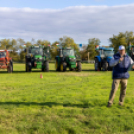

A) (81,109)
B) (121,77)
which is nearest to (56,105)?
(81,109)

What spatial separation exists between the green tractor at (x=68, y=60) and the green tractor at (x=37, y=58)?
117 cm

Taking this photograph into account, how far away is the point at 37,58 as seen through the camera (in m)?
23.4

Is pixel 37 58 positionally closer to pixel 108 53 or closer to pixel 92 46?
pixel 108 53

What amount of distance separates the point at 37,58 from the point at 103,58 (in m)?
5.99

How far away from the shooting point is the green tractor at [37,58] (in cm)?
2319

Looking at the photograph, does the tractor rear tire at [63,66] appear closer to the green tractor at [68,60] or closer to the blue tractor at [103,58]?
the green tractor at [68,60]

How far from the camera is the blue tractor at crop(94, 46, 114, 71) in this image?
23531 mm

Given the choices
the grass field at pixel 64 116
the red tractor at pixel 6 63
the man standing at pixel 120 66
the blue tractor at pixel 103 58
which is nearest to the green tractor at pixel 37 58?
the red tractor at pixel 6 63

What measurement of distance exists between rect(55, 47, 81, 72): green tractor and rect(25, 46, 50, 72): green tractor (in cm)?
117

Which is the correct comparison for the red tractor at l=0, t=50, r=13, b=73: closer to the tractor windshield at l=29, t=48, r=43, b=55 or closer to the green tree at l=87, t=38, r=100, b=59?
Result: the tractor windshield at l=29, t=48, r=43, b=55

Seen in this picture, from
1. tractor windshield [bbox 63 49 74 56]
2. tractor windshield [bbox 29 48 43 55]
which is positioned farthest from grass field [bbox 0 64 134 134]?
tractor windshield [bbox 63 49 74 56]

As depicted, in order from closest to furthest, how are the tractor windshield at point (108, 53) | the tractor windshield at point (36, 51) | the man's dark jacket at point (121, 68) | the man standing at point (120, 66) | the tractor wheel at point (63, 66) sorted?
the man standing at point (120, 66)
the man's dark jacket at point (121, 68)
the tractor wheel at point (63, 66)
the tractor windshield at point (36, 51)
the tractor windshield at point (108, 53)

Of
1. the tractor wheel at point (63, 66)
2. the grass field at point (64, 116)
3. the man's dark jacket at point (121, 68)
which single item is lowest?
the grass field at point (64, 116)

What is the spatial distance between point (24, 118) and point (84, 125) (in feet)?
4.98
